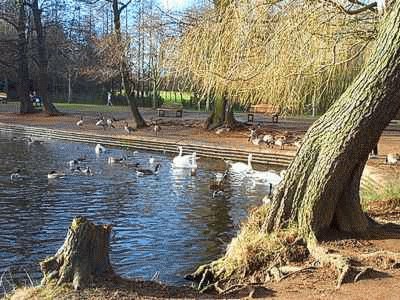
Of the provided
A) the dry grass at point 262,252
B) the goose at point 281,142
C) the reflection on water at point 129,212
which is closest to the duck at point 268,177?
the reflection on water at point 129,212

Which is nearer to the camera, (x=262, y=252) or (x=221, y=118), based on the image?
(x=262, y=252)

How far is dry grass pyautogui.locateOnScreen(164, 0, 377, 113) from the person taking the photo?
27.6ft

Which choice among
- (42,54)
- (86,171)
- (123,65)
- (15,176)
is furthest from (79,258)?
(42,54)

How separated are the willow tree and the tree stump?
1.85 m

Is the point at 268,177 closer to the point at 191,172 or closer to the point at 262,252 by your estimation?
the point at 191,172

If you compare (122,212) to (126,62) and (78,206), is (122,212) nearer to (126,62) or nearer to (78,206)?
(78,206)

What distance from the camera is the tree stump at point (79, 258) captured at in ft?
16.6

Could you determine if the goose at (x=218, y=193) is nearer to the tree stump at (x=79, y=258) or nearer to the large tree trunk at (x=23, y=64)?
the tree stump at (x=79, y=258)

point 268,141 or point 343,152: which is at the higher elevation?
point 343,152

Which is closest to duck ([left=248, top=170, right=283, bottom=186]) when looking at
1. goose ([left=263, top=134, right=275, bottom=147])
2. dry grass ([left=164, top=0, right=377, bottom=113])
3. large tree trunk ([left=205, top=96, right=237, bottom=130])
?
goose ([left=263, top=134, right=275, bottom=147])

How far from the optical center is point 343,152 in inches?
251

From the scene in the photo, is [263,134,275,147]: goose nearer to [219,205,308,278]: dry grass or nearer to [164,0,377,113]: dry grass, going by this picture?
[164,0,377,113]: dry grass

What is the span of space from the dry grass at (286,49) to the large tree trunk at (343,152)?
2.13 meters

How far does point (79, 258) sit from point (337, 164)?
9.08 feet
